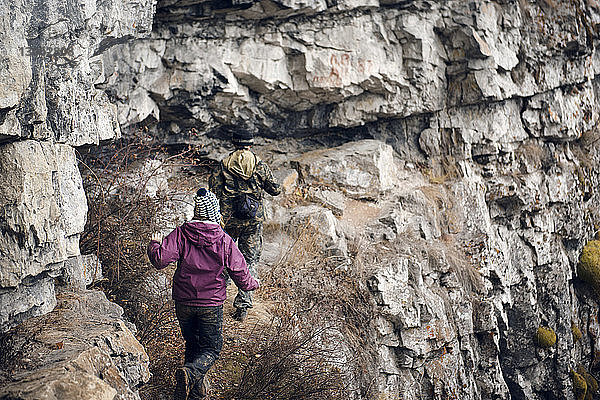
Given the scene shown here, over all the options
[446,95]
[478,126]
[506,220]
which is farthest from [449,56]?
[506,220]

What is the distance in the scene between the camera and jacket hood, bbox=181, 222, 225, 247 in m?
4.84

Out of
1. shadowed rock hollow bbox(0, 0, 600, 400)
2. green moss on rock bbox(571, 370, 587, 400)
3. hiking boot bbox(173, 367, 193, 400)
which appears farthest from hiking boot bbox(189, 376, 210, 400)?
green moss on rock bbox(571, 370, 587, 400)

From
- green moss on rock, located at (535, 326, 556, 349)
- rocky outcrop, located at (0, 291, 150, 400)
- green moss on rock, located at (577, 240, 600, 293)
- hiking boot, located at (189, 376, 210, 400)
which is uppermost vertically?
green moss on rock, located at (577, 240, 600, 293)

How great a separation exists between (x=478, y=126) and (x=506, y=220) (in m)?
1.94

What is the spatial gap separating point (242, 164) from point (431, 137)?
20.5ft

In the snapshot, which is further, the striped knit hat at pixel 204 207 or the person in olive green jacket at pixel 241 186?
the person in olive green jacket at pixel 241 186

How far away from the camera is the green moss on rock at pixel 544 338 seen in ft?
38.7

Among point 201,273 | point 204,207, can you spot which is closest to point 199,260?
point 201,273

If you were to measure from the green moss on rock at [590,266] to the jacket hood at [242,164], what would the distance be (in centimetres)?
944

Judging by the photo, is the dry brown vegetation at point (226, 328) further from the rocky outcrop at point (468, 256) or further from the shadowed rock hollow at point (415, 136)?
the rocky outcrop at point (468, 256)

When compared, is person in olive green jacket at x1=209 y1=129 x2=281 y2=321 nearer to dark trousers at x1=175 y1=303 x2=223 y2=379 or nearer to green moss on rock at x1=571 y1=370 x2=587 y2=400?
dark trousers at x1=175 y1=303 x2=223 y2=379

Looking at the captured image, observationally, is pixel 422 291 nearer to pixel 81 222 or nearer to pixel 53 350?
pixel 81 222

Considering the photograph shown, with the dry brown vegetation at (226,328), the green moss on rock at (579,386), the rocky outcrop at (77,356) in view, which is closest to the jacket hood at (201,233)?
the rocky outcrop at (77,356)

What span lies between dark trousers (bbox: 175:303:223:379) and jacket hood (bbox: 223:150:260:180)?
6.30ft
